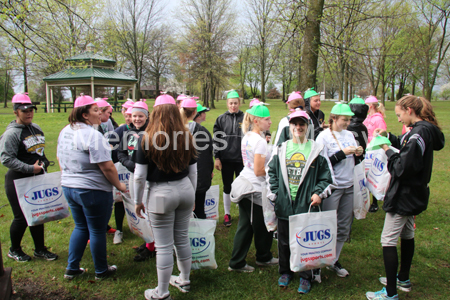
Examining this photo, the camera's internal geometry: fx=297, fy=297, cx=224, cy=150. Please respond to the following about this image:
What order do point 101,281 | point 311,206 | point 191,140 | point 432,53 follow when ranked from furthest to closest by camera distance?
point 432,53
point 101,281
point 311,206
point 191,140

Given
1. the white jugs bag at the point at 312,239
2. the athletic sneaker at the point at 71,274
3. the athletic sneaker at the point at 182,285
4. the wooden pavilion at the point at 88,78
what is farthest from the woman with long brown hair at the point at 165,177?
the wooden pavilion at the point at 88,78

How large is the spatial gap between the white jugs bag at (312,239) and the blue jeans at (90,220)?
2.00 metres

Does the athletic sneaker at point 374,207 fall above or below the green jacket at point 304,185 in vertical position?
below

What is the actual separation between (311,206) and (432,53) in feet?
117

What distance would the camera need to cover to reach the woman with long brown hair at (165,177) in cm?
268

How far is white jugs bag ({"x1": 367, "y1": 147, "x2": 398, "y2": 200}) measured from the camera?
3.67 meters

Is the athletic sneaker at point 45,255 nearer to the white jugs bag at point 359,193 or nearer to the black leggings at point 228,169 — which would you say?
the black leggings at point 228,169

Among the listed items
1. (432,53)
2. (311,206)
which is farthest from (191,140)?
(432,53)

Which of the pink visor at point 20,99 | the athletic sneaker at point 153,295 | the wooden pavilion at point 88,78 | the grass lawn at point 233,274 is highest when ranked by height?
the wooden pavilion at point 88,78

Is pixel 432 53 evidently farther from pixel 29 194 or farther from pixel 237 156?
pixel 29 194

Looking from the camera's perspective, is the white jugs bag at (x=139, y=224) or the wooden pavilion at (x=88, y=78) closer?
the white jugs bag at (x=139, y=224)

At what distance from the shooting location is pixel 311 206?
3072 millimetres

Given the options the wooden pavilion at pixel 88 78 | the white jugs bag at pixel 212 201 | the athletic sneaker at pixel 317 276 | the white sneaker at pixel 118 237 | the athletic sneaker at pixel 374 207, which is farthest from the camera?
the wooden pavilion at pixel 88 78

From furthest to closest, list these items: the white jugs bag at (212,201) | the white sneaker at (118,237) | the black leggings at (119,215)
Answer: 1. the white jugs bag at (212,201)
2. the black leggings at (119,215)
3. the white sneaker at (118,237)
